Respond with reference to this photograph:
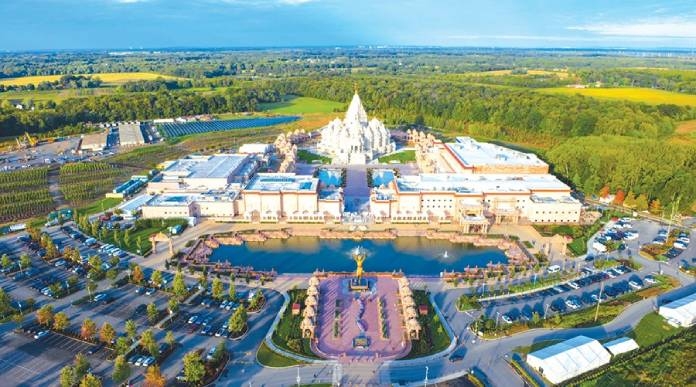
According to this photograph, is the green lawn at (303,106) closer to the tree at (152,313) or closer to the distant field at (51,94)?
the distant field at (51,94)

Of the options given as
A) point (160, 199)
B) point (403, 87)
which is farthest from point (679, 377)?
point (403, 87)

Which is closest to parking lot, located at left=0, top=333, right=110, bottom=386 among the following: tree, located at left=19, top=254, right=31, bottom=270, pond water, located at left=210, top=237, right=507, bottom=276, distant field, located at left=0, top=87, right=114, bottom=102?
tree, located at left=19, top=254, right=31, bottom=270

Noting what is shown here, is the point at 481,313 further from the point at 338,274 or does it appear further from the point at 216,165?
the point at 216,165

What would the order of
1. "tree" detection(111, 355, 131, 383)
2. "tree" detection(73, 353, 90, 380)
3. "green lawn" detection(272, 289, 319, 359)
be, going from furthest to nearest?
"green lawn" detection(272, 289, 319, 359), "tree" detection(73, 353, 90, 380), "tree" detection(111, 355, 131, 383)

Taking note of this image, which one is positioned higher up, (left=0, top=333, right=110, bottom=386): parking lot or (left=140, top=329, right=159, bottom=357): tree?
(left=140, top=329, right=159, bottom=357): tree

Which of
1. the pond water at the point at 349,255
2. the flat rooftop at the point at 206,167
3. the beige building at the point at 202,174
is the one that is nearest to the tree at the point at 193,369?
the pond water at the point at 349,255

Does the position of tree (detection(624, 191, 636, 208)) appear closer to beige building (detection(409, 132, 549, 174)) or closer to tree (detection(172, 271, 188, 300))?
beige building (detection(409, 132, 549, 174))
